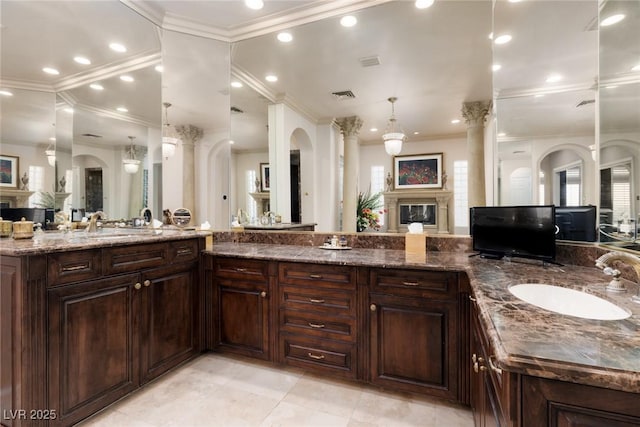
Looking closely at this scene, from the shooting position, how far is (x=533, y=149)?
2.00 metres

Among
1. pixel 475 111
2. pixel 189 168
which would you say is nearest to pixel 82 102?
pixel 189 168

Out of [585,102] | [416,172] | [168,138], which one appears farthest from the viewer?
[168,138]

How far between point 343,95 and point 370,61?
44 centimetres

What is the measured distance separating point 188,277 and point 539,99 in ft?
9.44

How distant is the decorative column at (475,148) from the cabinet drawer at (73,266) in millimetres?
2734

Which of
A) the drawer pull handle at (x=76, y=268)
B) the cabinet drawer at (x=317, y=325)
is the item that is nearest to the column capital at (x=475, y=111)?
the cabinet drawer at (x=317, y=325)

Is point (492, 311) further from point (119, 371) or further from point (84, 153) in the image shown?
point (84, 153)

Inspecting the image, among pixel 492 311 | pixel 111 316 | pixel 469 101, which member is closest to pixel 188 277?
pixel 111 316

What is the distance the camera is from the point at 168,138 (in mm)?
3027

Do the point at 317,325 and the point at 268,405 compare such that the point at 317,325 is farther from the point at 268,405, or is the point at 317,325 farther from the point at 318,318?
the point at 268,405

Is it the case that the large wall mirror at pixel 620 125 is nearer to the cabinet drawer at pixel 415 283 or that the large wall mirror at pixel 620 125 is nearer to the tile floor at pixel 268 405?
the cabinet drawer at pixel 415 283

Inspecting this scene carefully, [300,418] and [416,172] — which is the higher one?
[416,172]

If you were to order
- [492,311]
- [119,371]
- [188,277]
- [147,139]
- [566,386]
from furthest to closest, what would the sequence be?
1. [147,139]
2. [188,277]
3. [119,371]
4. [492,311]
5. [566,386]

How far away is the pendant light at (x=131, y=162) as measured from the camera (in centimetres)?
285
